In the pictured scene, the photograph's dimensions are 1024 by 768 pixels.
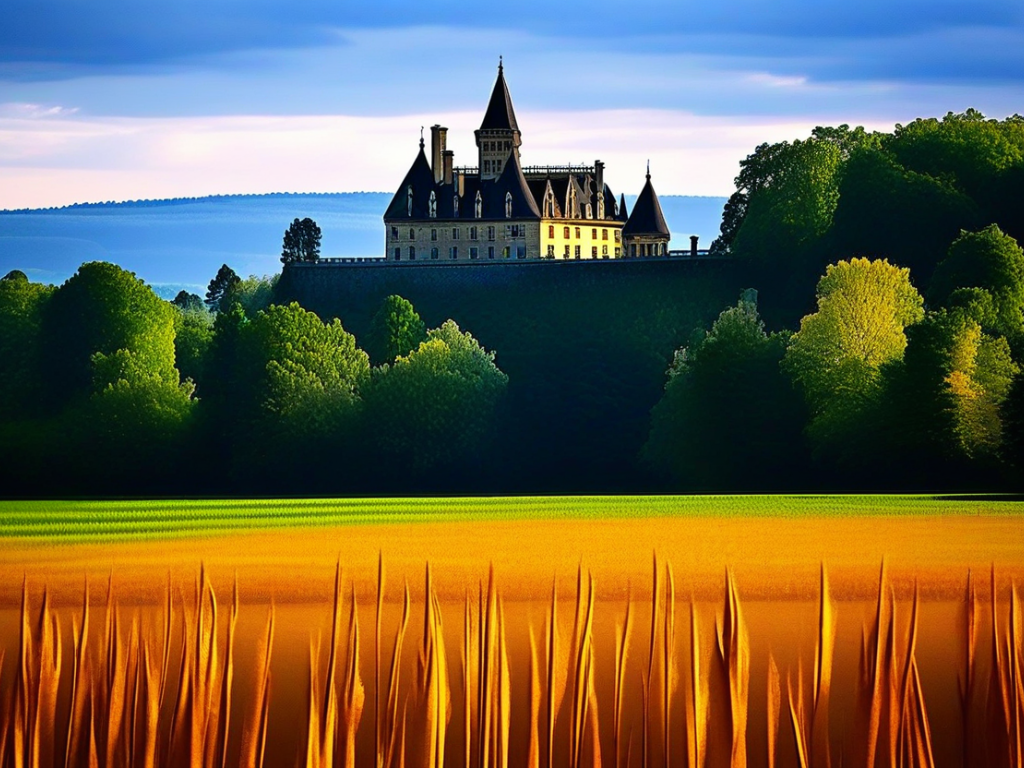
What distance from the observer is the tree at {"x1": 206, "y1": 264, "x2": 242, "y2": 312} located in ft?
484

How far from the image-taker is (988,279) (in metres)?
74.1

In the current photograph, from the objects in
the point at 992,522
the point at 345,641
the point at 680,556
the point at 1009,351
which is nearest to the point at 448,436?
the point at 1009,351

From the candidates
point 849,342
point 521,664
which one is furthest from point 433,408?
point 521,664

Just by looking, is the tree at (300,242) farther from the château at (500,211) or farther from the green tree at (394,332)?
the green tree at (394,332)

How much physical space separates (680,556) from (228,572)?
24.2 ft

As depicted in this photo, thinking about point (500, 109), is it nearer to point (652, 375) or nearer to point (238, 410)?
point (652, 375)

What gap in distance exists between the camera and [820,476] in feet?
226

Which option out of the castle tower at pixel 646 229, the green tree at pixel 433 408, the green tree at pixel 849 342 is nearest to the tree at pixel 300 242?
the castle tower at pixel 646 229

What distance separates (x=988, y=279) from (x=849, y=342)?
18.9 ft

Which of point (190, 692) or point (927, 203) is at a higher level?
point (927, 203)

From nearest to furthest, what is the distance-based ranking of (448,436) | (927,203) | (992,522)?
(992,522) → (448,436) → (927,203)

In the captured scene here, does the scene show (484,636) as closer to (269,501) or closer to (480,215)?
(269,501)

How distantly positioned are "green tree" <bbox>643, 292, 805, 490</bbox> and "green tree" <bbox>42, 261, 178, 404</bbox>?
27.3 meters

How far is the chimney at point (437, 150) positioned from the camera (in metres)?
132
